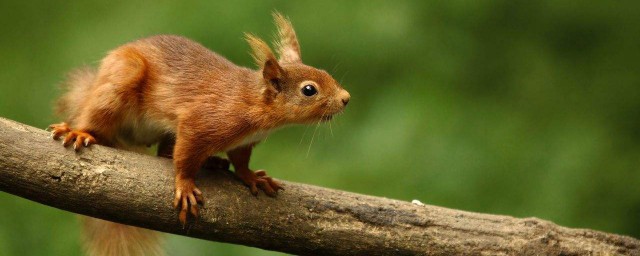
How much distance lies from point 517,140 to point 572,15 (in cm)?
95

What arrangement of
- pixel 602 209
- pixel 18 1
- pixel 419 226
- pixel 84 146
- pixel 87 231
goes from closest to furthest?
1. pixel 84 146
2. pixel 419 226
3. pixel 87 231
4. pixel 602 209
5. pixel 18 1

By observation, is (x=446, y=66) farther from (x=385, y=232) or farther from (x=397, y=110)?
(x=385, y=232)

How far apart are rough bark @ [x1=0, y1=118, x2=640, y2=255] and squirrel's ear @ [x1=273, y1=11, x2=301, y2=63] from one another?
0.60 meters

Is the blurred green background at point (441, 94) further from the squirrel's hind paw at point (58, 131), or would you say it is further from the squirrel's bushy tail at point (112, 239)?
the squirrel's hind paw at point (58, 131)

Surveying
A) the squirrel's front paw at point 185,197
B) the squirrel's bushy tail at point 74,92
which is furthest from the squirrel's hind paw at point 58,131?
the squirrel's front paw at point 185,197

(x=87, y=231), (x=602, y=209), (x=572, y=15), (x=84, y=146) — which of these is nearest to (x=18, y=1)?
(x=87, y=231)

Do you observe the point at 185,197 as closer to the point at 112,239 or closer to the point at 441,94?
the point at 112,239

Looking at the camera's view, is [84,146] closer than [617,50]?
Yes

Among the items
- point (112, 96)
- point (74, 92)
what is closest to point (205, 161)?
point (112, 96)

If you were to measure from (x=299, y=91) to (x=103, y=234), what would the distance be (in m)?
1.32

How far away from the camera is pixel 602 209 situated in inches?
230

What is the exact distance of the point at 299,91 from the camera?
154 inches

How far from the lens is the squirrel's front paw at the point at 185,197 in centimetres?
373

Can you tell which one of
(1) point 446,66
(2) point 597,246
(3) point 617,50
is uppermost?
(3) point 617,50
